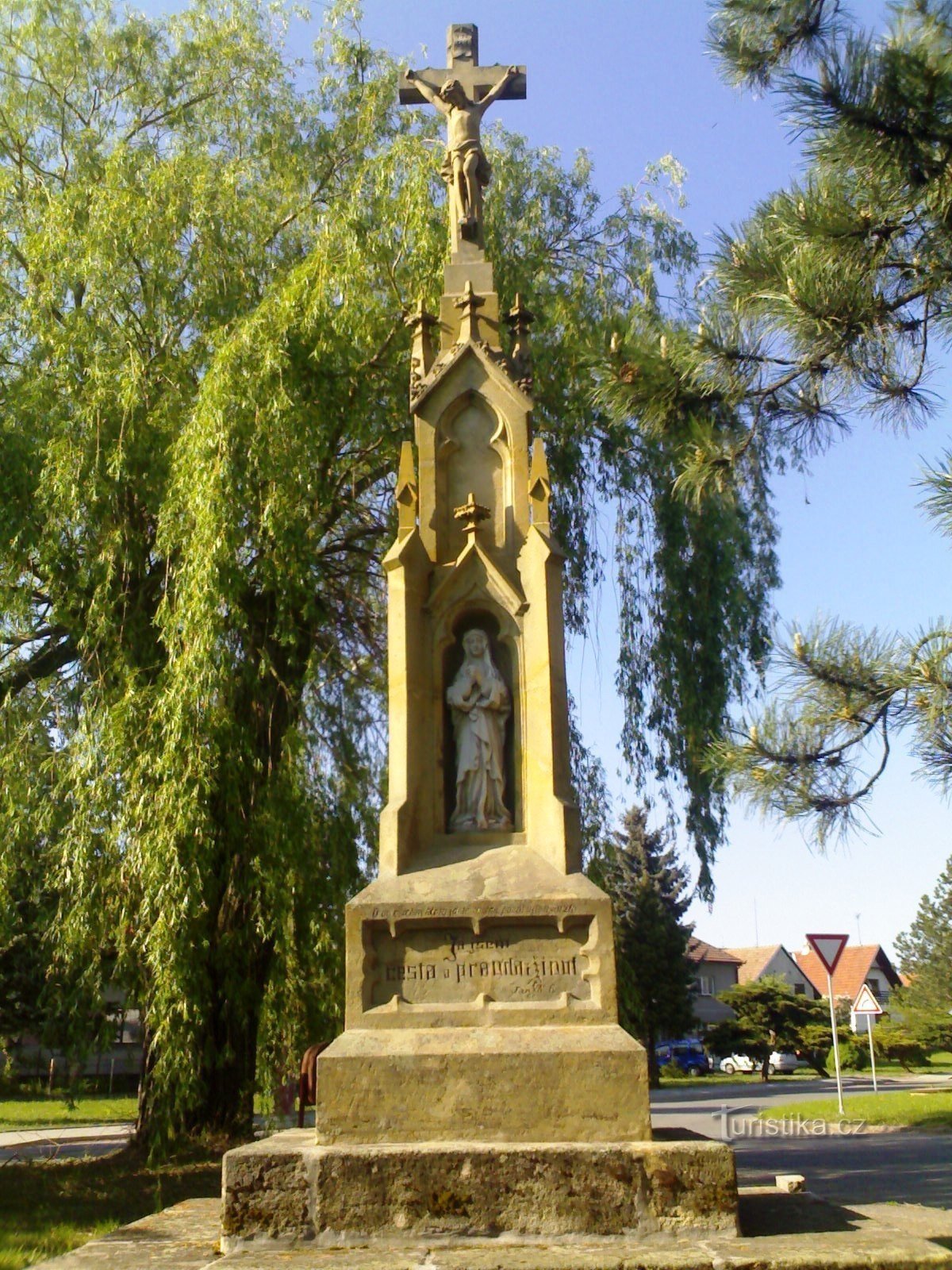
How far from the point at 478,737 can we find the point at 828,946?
1066 centimetres

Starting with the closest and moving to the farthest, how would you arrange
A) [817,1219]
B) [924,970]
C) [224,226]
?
[817,1219] → [224,226] → [924,970]

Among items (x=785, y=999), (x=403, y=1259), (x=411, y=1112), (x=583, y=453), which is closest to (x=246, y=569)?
(x=583, y=453)

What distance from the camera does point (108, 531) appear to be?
11141 millimetres

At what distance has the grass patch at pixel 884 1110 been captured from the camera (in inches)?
733

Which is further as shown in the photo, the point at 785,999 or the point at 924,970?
the point at 924,970

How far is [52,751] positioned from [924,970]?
47.9 m

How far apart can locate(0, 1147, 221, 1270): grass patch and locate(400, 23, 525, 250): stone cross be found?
6980 mm

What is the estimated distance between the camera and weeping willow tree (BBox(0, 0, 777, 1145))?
10.1 m

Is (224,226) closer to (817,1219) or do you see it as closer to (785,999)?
(817,1219)

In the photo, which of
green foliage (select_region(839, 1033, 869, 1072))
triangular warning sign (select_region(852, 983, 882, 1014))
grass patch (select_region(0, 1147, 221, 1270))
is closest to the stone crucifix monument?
grass patch (select_region(0, 1147, 221, 1270))

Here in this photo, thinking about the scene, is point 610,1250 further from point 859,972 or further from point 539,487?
point 859,972

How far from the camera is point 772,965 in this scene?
69.4 meters

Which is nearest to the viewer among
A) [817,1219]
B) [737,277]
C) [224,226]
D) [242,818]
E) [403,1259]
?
[403,1259]

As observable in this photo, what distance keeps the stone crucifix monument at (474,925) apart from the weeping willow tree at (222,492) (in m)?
3.08
